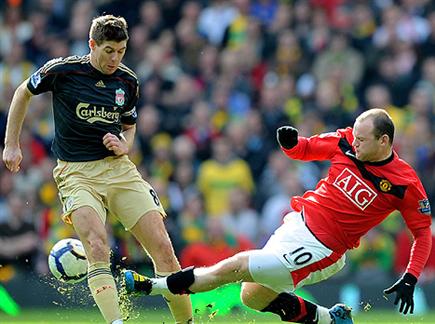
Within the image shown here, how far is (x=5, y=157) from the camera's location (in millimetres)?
9195

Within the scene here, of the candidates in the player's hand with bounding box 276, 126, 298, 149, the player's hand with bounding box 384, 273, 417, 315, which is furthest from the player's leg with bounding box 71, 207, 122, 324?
the player's hand with bounding box 384, 273, 417, 315

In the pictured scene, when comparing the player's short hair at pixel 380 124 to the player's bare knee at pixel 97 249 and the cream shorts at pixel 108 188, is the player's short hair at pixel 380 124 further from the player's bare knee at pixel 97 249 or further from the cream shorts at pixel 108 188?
the player's bare knee at pixel 97 249

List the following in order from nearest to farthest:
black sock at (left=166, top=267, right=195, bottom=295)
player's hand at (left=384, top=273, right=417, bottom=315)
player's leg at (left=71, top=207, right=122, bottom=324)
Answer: player's hand at (left=384, top=273, right=417, bottom=315) → player's leg at (left=71, top=207, right=122, bottom=324) → black sock at (left=166, top=267, right=195, bottom=295)

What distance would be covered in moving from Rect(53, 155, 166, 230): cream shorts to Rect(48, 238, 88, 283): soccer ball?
1.83 feet

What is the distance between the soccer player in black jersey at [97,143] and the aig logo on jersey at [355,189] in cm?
146

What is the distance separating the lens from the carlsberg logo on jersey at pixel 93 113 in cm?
920

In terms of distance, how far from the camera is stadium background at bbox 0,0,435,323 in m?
15.3

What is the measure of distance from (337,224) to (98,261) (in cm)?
179

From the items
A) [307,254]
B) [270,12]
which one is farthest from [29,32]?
[307,254]

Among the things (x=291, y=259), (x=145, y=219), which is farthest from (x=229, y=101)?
(x=291, y=259)

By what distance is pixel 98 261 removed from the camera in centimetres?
873

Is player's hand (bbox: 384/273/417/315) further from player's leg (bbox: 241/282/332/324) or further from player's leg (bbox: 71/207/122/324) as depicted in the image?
player's leg (bbox: 71/207/122/324)

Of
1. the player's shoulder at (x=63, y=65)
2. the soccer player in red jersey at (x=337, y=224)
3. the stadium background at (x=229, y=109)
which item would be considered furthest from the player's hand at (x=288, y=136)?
the stadium background at (x=229, y=109)

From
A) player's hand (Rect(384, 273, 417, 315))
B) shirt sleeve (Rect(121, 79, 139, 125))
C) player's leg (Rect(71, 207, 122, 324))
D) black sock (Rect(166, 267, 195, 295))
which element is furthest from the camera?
shirt sleeve (Rect(121, 79, 139, 125))
